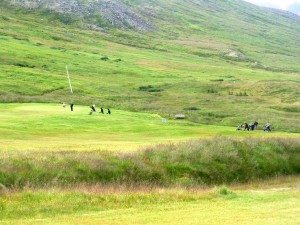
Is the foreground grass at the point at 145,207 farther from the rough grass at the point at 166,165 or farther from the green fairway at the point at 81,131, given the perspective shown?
the green fairway at the point at 81,131

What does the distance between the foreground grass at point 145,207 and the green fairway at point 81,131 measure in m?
14.7

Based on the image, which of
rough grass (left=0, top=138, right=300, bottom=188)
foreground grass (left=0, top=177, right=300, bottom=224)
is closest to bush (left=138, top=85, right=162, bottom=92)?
rough grass (left=0, top=138, right=300, bottom=188)

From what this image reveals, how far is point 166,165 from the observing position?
42.9 meters

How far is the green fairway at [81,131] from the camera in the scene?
49656mm

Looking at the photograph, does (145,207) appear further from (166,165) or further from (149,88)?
(149,88)

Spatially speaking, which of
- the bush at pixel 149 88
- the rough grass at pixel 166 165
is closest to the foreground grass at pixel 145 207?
the rough grass at pixel 166 165

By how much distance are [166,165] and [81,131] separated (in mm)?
24774

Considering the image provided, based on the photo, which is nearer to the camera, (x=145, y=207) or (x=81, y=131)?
(x=145, y=207)

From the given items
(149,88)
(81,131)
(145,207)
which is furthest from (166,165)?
(149,88)

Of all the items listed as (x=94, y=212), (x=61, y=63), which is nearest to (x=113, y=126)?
(x=94, y=212)

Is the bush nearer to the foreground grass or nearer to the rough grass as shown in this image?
the rough grass

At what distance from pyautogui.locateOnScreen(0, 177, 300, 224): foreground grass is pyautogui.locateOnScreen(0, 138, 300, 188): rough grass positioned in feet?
13.6

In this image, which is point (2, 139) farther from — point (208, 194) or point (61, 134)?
point (208, 194)

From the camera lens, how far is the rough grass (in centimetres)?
Result: 3588
